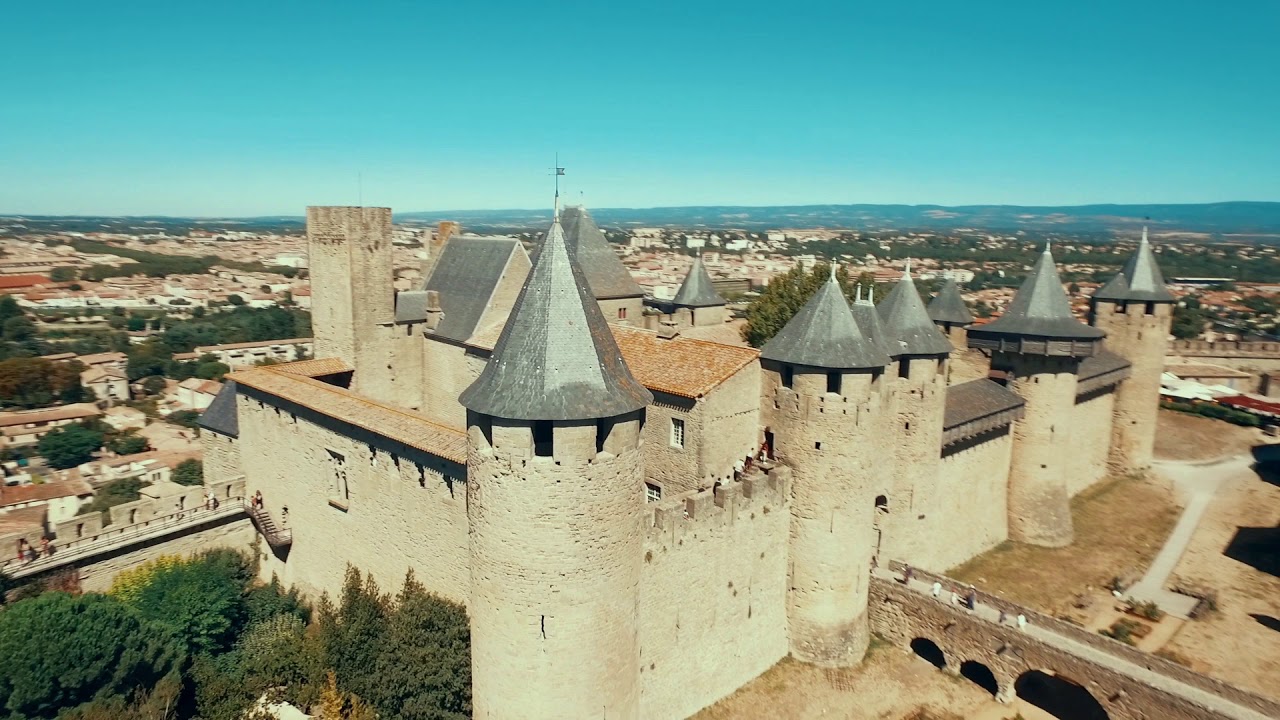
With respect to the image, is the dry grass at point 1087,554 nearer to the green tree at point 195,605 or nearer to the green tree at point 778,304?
the green tree at point 778,304

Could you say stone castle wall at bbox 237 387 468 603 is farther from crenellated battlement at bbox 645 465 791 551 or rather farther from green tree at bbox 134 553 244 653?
crenellated battlement at bbox 645 465 791 551

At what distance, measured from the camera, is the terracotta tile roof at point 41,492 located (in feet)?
118

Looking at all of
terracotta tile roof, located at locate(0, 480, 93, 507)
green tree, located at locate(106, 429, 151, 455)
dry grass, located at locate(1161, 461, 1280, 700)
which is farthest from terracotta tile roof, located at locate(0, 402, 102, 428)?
dry grass, located at locate(1161, 461, 1280, 700)

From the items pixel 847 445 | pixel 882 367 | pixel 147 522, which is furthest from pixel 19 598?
pixel 882 367

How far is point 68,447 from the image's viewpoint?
5022 cm

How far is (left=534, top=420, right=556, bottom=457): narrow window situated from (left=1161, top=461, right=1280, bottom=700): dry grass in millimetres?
18857

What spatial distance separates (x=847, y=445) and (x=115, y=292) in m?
143

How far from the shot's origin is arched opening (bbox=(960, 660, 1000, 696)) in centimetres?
2027

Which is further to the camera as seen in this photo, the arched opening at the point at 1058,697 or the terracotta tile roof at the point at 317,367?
the terracotta tile roof at the point at 317,367

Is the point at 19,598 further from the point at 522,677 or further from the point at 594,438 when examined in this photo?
the point at 594,438

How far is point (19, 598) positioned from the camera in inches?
798

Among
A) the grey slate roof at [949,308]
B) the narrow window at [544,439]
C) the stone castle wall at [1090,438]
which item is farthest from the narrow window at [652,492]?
the stone castle wall at [1090,438]

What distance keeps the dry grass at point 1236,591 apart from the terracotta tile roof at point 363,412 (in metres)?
20.2

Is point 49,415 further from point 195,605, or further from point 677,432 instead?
point 677,432
